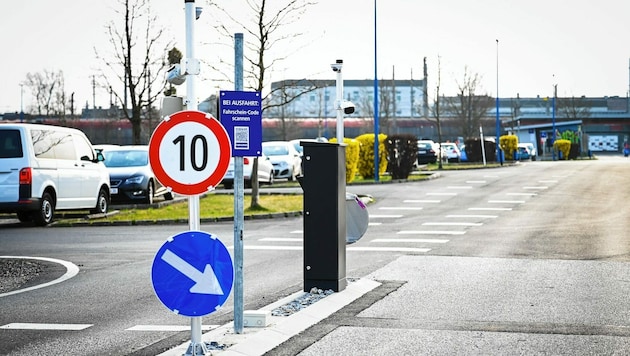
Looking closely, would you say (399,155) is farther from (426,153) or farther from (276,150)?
(426,153)

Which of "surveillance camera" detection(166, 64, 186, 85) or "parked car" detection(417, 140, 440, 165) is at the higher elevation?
"surveillance camera" detection(166, 64, 186, 85)

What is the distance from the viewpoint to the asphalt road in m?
8.79

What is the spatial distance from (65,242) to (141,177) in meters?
8.76

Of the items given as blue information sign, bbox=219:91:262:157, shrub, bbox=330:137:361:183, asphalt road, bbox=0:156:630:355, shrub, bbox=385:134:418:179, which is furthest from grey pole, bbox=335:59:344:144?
shrub, bbox=385:134:418:179

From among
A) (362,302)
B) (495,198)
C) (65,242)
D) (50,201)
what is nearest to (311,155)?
(362,302)

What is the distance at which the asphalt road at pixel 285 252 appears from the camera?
28.8 feet

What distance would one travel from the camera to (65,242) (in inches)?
702

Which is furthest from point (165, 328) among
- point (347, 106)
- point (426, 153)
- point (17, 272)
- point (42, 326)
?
point (426, 153)

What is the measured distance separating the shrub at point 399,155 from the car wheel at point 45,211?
20169 millimetres

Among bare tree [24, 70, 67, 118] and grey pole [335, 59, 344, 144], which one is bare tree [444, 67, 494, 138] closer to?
bare tree [24, 70, 67, 118]

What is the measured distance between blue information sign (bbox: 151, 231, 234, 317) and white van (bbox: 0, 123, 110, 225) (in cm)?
1441

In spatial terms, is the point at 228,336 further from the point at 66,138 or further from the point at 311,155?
the point at 66,138

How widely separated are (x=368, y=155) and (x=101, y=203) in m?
17.3

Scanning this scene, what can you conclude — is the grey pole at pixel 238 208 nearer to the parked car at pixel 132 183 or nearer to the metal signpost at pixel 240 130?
the metal signpost at pixel 240 130
